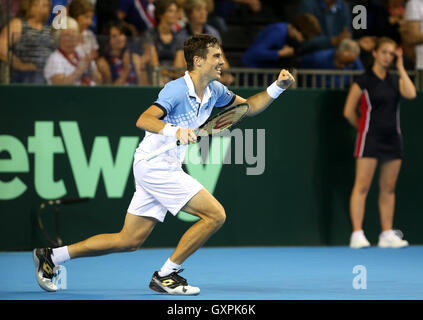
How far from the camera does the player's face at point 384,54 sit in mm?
10234

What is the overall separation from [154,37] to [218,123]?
3.89 meters

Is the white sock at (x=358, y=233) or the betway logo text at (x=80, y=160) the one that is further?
the white sock at (x=358, y=233)

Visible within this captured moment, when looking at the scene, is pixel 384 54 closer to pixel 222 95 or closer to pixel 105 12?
pixel 105 12

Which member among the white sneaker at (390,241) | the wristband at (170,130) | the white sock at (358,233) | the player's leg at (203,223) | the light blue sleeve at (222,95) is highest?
the light blue sleeve at (222,95)

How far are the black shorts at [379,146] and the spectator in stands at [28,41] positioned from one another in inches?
143

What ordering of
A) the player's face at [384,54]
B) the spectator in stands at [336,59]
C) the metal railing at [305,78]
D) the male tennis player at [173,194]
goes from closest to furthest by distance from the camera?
the male tennis player at [173,194], the player's face at [384,54], the metal railing at [305,78], the spectator in stands at [336,59]

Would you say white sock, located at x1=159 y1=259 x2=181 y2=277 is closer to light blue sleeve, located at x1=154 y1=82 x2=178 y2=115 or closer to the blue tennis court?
the blue tennis court

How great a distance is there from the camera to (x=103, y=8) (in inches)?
430

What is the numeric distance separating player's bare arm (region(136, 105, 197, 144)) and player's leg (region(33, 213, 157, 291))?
819 mm

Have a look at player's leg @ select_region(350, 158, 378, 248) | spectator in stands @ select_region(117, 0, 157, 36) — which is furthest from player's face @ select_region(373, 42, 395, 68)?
spectator in stands @ select_region(117, 0, 157, 36)

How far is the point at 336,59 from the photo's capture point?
36.6 feet

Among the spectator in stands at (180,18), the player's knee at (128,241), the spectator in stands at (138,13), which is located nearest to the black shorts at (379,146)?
the spectator in stands at (180,18)

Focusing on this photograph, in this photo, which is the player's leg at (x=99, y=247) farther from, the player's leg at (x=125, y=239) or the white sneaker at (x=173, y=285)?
the white sneaker at (x=173, y=285)
